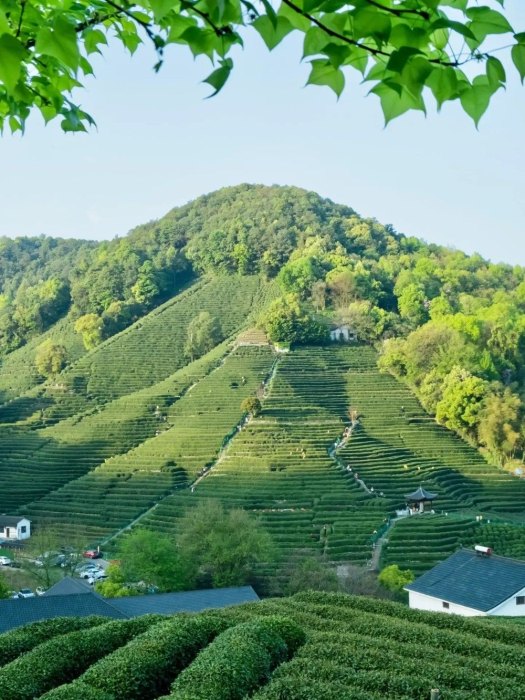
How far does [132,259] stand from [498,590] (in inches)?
2224

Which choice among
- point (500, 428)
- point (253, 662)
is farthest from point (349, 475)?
point (253, 662)

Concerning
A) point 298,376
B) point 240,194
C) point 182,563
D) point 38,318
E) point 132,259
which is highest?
point 240,194

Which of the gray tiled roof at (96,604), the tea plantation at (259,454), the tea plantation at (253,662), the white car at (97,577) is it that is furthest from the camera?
the tea plantation at (259,454)

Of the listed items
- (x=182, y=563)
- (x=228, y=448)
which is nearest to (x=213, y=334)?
(x=228, y=448)

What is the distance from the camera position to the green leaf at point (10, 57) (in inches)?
67.8

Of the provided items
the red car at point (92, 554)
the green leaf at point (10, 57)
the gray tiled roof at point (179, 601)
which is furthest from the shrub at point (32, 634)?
the red car at point (92, 554)

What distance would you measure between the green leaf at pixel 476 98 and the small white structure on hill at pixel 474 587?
1559 cm

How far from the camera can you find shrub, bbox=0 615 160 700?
5535mm

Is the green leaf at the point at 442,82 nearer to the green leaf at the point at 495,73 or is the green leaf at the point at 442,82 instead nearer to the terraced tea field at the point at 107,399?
the green leaf at the point at 495,73

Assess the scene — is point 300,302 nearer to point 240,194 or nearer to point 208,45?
point 240,194

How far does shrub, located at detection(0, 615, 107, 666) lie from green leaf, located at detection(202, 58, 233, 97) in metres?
6.16

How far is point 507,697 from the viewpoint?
554 cm

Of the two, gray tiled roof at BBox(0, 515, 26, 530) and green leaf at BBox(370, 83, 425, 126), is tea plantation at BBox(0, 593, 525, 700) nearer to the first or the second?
green leaf at BBox(370, 83, 425, 126)

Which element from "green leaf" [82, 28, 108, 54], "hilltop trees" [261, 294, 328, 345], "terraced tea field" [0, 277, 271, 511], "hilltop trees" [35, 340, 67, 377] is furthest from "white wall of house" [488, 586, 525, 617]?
"hilltop trees" [35, 340, 67, 377]
